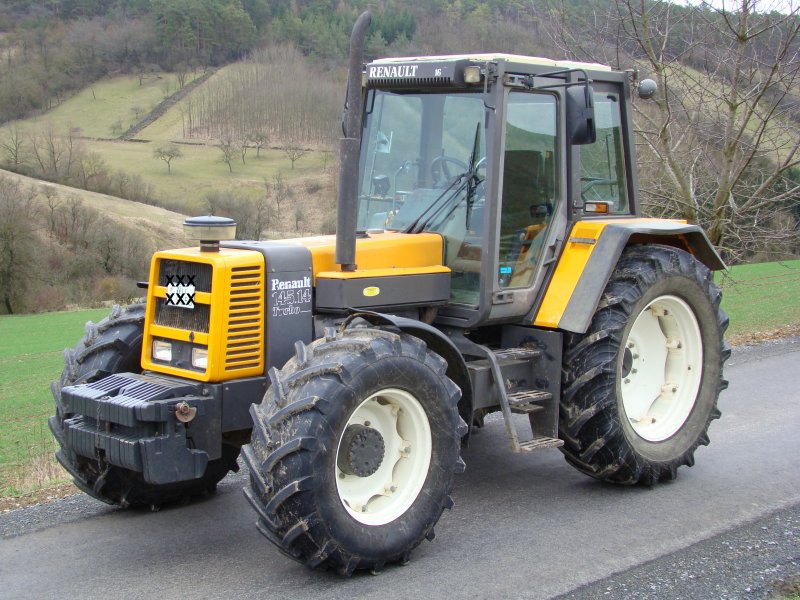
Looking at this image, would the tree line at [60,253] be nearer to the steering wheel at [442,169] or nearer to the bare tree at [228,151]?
the bare tree at [228,151]

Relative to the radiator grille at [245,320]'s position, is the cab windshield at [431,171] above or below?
above

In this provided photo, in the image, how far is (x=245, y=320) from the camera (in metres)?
4.97

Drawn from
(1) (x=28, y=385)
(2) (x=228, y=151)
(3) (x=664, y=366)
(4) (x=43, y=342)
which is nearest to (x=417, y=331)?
(3) (x=664, y=366)

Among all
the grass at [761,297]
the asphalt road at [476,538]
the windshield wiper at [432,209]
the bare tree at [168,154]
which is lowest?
the grass at [761,297]

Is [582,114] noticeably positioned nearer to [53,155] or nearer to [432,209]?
[432,209]

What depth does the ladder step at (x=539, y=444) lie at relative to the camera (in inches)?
214

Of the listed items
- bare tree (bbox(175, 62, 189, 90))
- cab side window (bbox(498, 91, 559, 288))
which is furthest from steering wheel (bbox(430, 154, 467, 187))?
bare tree (bbox(175, 62, 189, 90))

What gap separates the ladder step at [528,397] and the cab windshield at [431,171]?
63 centimetres

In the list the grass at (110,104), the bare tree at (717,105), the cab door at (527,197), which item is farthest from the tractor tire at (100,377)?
the grass at (110,104)

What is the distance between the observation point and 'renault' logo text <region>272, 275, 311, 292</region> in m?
5.06

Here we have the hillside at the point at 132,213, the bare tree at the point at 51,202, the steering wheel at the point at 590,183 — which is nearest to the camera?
the steering wheel at the point at 590,183

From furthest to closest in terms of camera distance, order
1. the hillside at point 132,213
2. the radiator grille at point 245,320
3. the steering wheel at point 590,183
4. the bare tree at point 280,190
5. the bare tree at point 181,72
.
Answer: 1. the bare tree at point 181,72
2. the bare tree at point 280,190
3. the hillside at point 132,213
4. the steering wheel at point 590,183
5. the radiator grille at point 245,320

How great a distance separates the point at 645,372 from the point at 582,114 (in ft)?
6.48

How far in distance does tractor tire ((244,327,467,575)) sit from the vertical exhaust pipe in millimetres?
563
